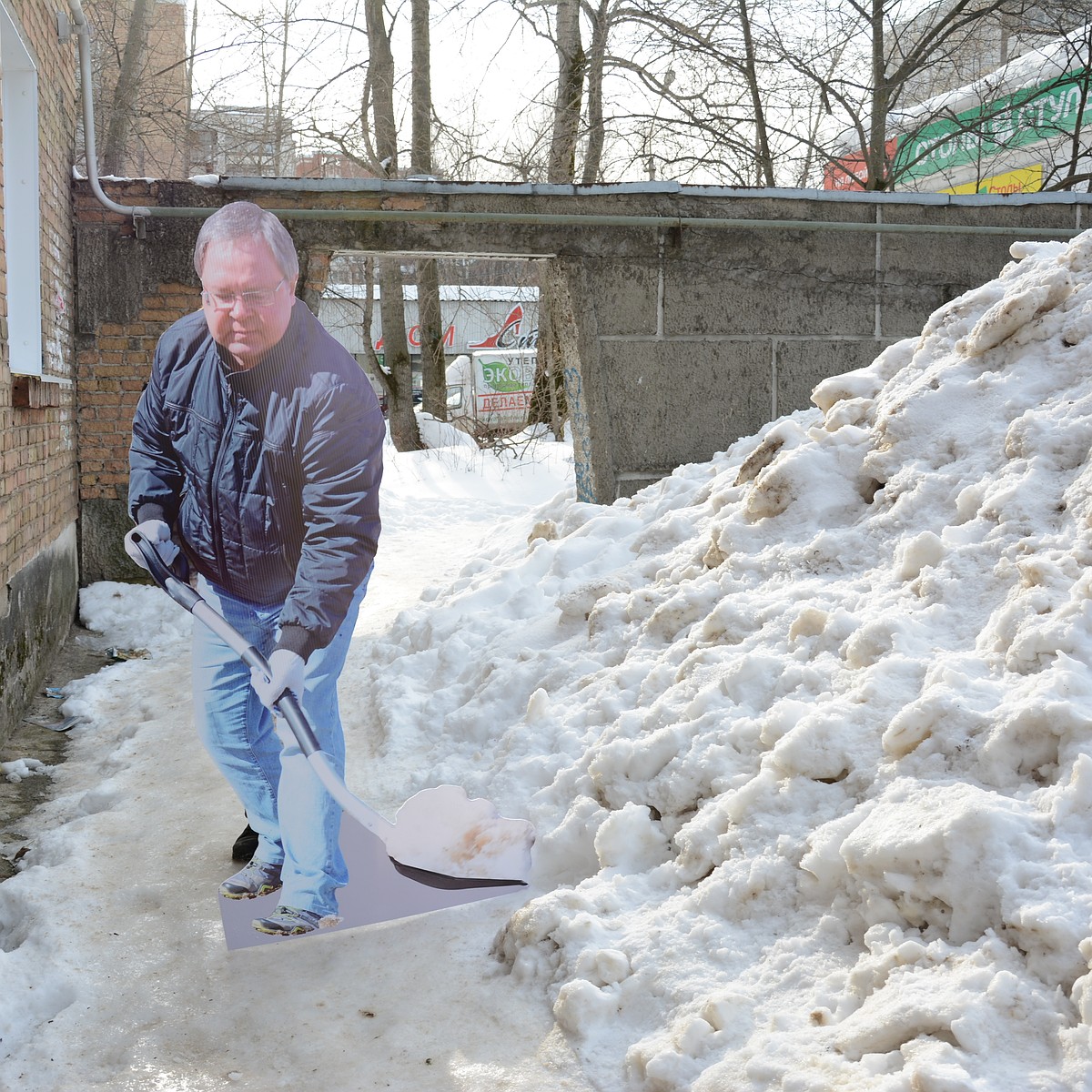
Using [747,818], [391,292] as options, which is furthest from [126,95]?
[747,818]

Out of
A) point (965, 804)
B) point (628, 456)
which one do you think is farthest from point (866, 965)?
point (628, 456)

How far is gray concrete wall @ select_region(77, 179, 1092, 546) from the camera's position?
6.81m

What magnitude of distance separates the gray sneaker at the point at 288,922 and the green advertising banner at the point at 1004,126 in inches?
417

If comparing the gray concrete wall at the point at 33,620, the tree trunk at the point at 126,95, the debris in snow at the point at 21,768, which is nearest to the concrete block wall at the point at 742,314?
the gray concrete wall at the point at 33,620

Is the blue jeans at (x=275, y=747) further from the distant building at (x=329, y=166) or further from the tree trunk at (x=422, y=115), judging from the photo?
the distant building at (x=329, y=166)

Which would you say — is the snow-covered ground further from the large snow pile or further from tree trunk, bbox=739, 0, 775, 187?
tree trunk, bbox=739, 0, 775, 187

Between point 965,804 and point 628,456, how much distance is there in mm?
5263

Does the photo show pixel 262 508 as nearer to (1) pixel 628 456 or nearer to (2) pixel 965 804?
(2) pixel 965 804

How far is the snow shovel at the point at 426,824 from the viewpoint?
2715 mm

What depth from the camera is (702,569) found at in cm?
429

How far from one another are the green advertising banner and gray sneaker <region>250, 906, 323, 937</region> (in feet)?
34.8

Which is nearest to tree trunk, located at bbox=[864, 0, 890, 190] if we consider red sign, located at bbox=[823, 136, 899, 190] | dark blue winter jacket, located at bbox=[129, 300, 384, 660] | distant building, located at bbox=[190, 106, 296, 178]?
red sign, located at bbox=[823, 136, 899, 190]

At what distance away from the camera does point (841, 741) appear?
277 centimetres

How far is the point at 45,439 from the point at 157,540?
3536 millimetres
